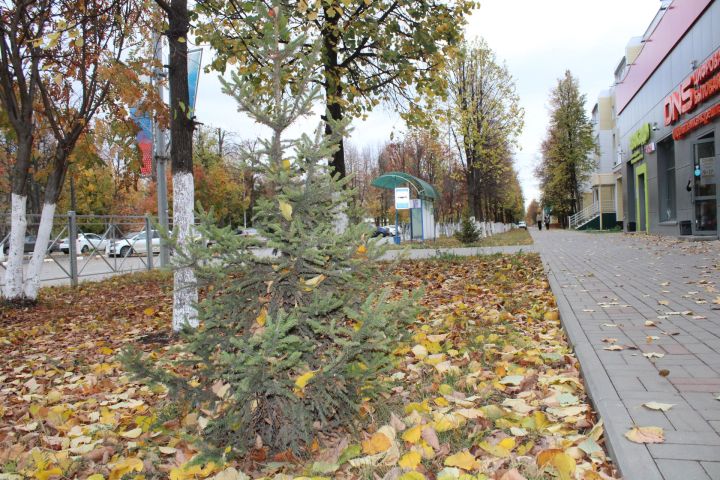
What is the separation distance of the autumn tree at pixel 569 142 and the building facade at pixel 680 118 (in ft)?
84.6

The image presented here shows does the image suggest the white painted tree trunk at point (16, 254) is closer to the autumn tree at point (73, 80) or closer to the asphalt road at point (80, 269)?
the autumn tree at point (73, 80)

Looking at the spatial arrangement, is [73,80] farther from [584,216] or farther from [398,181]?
[584,216]

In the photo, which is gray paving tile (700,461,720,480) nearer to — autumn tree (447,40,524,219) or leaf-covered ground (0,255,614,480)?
leaf-covered ground (0,255,614,480)

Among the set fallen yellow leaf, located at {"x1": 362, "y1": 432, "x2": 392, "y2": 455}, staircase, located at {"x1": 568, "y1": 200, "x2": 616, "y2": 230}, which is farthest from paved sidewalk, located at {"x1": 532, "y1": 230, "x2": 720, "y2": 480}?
staircase, located at {"x1": 568, "y1": 200, "x2": 616, "y2": 230}

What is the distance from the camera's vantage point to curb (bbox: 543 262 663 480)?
228cm

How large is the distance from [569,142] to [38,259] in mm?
53270

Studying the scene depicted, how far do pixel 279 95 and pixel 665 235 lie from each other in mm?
23968

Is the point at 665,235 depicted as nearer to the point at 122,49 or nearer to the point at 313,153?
the point at 122,49

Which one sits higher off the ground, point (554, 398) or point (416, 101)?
point (416, 101)

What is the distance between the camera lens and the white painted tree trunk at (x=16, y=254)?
359 inches

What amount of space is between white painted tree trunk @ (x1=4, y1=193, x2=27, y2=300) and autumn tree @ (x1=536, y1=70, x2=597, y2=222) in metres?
52.7

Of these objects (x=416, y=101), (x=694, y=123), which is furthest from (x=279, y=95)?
(x=694, y=123)

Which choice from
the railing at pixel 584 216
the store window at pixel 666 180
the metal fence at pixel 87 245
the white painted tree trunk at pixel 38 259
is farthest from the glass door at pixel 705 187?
the railing at pixel 584 216

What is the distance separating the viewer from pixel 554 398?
3.31m
